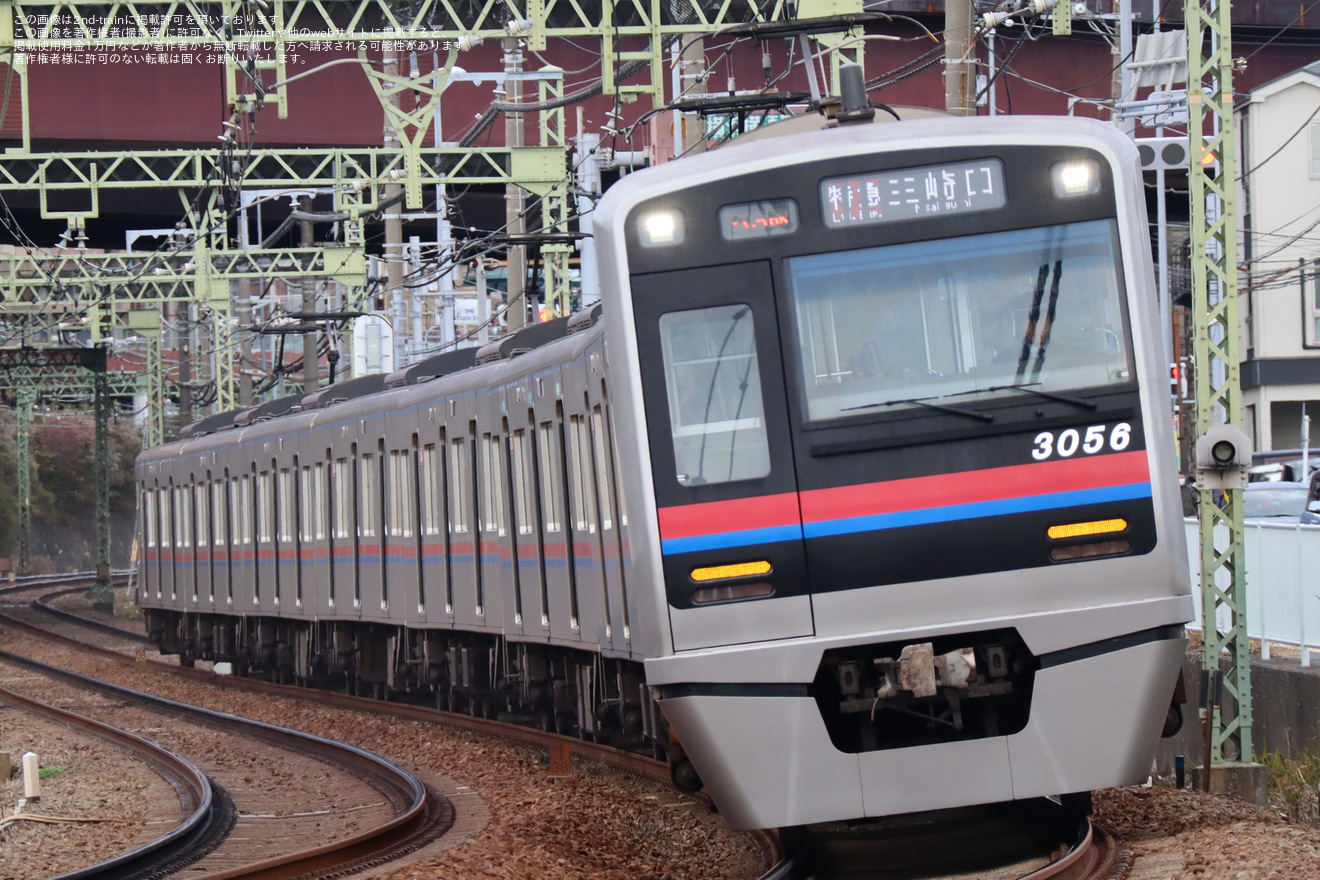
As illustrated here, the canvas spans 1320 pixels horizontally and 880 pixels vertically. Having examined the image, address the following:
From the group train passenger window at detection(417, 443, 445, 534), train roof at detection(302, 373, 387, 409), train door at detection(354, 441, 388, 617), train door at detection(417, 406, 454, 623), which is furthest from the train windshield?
train roof at detection(302, 373, 387, 409)

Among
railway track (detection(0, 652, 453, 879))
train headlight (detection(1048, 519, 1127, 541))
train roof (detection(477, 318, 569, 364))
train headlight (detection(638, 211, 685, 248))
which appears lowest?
railway track (detection(0, 652, 453, 879))

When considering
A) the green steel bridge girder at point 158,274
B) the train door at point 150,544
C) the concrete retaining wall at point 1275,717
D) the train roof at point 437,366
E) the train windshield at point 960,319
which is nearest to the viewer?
the train windshield at point 960,319

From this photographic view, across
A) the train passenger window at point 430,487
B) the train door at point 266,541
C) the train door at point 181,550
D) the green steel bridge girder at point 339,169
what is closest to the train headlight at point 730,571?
the train passenger window at point 430,487

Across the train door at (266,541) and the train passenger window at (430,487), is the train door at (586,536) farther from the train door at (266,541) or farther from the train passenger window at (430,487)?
the train door at (266,541)

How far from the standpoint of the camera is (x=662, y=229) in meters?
8.24

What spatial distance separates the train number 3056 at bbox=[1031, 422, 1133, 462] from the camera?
26.1 feet

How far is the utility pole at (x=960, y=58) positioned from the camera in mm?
15383

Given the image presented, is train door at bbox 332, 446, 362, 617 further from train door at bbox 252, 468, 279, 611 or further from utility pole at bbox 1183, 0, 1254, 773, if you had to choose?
utility pole at bbox 1183, 0, 1254, 773

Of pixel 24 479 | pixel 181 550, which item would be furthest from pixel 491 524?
pixel 24 479

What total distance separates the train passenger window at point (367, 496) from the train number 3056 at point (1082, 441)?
11.6 meters

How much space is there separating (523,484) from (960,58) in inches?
190

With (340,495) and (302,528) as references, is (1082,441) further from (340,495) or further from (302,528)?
(302,528)

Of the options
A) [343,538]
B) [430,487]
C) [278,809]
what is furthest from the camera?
[343,538]

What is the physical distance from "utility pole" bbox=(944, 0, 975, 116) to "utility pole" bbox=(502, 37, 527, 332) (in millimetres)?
6240
